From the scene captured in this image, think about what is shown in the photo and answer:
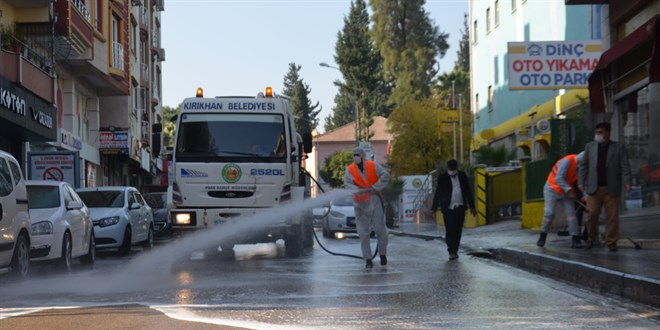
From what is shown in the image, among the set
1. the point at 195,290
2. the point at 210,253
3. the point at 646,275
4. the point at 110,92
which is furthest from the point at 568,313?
the point at 110,92

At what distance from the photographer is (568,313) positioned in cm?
866

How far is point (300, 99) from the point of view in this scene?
120188 millimetres

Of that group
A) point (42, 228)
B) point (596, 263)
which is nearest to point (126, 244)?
point (42, 228)

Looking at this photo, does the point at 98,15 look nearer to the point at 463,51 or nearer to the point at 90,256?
the point at 90,256

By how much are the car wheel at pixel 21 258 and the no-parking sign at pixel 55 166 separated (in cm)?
1162

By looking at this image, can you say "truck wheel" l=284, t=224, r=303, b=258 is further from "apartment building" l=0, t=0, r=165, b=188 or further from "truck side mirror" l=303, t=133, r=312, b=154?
"apartment building" l=0, t=0, r=165, b=188

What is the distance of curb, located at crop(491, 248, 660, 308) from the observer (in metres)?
9.58

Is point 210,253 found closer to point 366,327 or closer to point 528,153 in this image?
point 366,327

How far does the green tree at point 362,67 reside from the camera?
86000mm

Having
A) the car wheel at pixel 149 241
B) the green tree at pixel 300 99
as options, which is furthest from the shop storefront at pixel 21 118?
the green tree at pixel 300 99

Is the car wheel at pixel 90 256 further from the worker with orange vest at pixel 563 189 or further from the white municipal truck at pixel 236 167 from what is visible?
the worker with orange vest at pixel 563 189

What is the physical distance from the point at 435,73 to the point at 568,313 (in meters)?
63.8

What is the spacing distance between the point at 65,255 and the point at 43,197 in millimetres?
1127

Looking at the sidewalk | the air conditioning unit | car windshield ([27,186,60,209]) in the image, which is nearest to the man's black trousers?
the sidewalk
